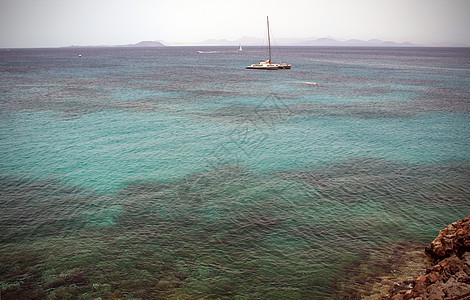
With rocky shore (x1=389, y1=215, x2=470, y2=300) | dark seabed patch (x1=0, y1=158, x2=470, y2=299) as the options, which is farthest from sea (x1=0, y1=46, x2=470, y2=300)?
rocky shore (x1=389, y1=215, x2=470, y2=300)

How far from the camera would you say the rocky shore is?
12.4 metres

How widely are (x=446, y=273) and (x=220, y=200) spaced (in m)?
14.8

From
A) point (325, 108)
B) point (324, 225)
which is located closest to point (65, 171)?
point (324, 225)

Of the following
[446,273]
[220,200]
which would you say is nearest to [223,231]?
[220,200]

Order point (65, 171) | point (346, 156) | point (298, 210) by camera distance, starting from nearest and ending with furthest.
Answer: point (298, 210) → point (65, 171) → point (346, 156)

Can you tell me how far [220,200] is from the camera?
2422 cm

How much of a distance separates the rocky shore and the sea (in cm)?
181

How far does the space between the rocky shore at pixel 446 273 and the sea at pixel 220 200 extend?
5.95 feet

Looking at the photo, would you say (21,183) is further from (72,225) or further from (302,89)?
(302,89)

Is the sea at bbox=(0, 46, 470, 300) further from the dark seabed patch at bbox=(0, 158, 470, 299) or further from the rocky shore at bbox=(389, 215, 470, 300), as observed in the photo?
the rocky shore at bbox=(389, 215, 470, 300)

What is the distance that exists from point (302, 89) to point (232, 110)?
29.8 meters

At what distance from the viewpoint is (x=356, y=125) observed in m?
45.5

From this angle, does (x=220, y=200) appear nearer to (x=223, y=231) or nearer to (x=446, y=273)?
(x=223, y=231)

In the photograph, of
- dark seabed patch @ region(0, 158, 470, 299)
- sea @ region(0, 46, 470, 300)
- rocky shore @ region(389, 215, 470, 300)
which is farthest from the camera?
sea @ region(0, 46, 470, 300)
